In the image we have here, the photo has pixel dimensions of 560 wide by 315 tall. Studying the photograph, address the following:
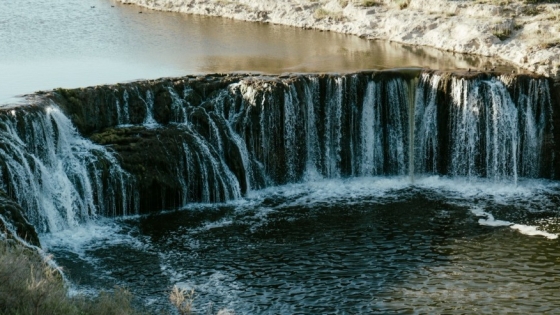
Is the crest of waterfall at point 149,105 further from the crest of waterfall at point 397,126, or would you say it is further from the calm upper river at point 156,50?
the crest of waterfall at point 397,126

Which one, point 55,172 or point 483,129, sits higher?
point 55,172

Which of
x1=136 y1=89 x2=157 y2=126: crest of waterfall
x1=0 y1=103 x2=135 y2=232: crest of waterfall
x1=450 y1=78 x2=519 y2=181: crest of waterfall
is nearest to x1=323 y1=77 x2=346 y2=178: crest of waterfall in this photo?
x1=450 y1=78 x2=519 y2=181: crest of waterfall

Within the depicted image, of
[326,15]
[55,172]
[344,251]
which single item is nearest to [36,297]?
[344,251]

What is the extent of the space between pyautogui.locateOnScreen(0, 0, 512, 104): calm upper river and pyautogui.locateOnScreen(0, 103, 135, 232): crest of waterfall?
1774mm

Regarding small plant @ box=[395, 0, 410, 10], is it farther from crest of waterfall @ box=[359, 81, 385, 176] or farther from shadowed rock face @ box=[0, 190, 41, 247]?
shadowed rock face @ box=[0, 190, 41, 247]

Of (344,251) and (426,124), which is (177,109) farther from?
(426,124)

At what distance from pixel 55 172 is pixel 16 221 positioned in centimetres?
332

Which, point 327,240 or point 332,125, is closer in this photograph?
point 327,240

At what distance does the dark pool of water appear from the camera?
17.5m

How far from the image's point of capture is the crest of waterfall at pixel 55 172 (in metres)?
20.3

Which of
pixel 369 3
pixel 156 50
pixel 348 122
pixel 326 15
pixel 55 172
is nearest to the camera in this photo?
pixel 55 172

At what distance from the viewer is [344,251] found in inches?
776

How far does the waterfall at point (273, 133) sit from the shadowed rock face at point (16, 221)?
2814 mm

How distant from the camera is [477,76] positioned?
25000mm
